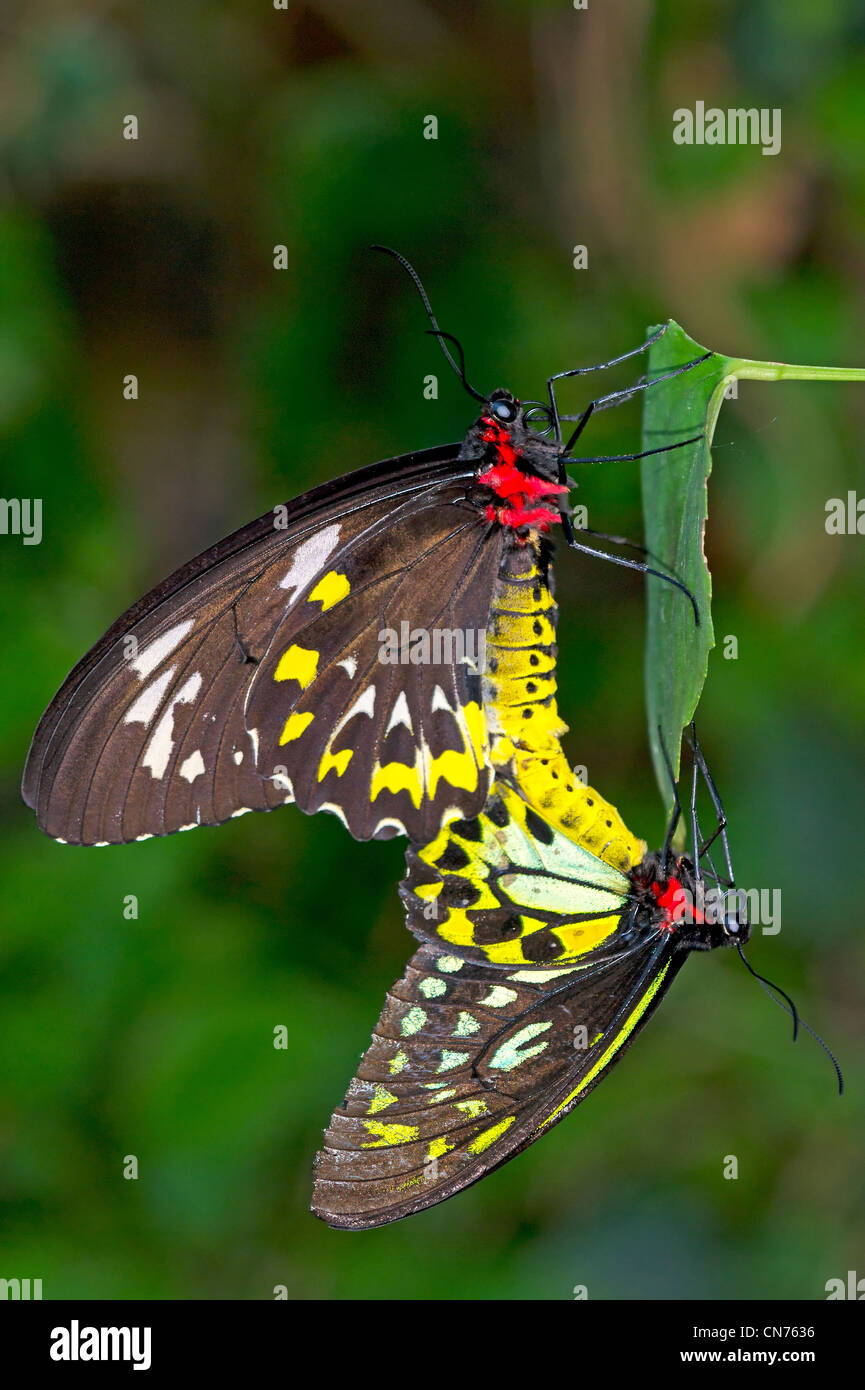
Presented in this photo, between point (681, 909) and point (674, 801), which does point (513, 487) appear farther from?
point (681, 909)

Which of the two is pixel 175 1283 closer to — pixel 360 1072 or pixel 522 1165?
pixel 522 1165

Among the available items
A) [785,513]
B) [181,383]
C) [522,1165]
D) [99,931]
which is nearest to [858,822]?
[785,513]

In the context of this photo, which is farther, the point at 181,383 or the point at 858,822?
the point at 181,383

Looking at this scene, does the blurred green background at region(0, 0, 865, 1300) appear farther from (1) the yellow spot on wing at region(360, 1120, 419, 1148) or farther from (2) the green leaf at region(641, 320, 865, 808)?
(1) the yellow spot on wing at region(360, 1120, 419, 1148)

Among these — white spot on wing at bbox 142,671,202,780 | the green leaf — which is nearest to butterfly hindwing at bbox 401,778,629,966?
the green leaf

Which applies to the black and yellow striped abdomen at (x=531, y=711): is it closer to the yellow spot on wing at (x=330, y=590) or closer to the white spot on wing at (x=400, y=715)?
the white spot on wing at (x=400, y=715)

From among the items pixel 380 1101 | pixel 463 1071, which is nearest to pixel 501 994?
pixel 463 1071

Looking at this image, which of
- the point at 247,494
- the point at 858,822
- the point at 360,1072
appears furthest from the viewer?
the point at 247,494
